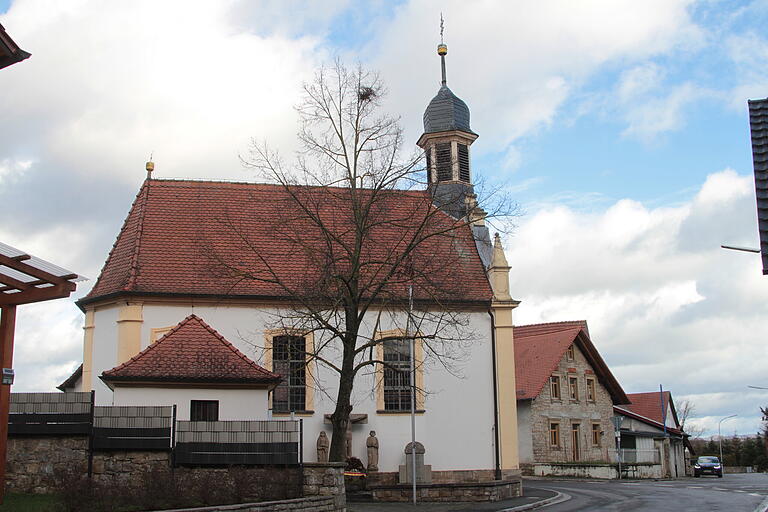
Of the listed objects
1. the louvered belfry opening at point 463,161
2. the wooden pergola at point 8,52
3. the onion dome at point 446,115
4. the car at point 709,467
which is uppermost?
the onion dome at point 446,115

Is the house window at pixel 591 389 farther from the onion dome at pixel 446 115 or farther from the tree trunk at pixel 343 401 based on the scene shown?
the tree trunk at pixel 343 401

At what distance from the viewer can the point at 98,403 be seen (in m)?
25.4

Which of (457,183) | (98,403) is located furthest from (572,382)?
(98,403)

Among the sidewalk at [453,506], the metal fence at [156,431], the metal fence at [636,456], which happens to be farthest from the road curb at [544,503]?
the metal fence at [636,456]

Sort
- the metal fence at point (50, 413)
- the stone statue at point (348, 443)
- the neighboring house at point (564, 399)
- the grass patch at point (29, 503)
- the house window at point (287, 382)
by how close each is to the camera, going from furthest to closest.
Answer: the neighboring house at point (564, 399) → the house window at point (287, 382) → the stone statue at point (348, 443) → the metal fence at point (50, 413) → the grass patch at point (29, 503)

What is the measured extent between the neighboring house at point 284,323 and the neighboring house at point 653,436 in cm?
2170

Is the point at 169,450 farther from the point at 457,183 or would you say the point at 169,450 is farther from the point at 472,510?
the point at 457,183

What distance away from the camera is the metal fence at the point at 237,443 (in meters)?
17.5

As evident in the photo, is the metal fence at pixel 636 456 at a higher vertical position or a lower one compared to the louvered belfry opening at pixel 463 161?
lower

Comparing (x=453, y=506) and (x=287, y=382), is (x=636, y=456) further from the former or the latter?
(x=453, y=506)

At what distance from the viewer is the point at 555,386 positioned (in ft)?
148

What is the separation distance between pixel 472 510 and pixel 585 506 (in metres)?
3.01

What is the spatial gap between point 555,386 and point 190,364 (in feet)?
91.1

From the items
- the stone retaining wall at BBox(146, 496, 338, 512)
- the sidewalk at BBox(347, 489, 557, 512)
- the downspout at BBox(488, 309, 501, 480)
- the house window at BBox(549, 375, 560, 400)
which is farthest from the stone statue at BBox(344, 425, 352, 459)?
the house window at BBox(549, 375, 560, 400)
